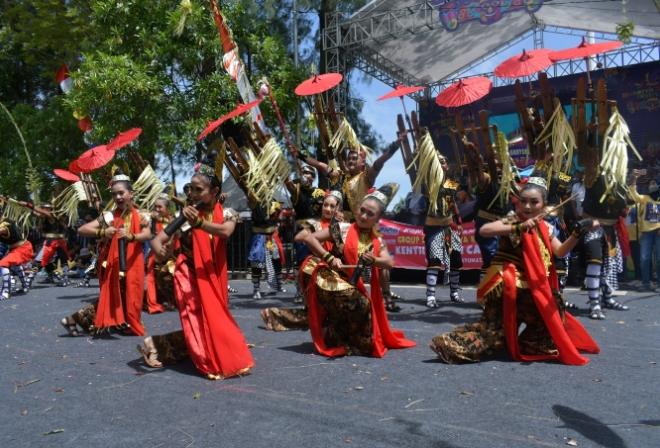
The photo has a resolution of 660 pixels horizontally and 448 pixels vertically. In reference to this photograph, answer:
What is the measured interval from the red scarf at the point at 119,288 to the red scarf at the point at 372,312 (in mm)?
2059

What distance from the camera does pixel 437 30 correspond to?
15000 millimetres

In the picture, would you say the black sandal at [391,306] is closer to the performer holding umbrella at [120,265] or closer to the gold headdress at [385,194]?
the gold headdress at [385,194]

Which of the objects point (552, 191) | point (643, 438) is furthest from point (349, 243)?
point (552, 191)

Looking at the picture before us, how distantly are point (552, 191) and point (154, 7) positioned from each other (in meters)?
10.1

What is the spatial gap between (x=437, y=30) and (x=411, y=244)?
662 cm

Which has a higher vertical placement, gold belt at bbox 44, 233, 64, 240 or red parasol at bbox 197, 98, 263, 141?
red parasol at bbox 197, 98, 263, 141

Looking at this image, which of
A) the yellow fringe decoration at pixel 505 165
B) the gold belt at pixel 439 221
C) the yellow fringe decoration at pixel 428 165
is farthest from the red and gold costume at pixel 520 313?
the gold belt at pixel 439 221

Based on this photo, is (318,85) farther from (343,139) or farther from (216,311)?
(216,311)

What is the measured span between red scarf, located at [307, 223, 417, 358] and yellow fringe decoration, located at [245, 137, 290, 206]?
2.01 m

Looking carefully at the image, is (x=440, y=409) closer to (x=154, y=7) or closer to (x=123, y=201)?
(x=123, y=201)

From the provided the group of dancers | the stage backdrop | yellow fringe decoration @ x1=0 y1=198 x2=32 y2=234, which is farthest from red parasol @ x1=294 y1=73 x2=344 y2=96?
the stage backdrop

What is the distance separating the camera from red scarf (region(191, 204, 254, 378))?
162 inches

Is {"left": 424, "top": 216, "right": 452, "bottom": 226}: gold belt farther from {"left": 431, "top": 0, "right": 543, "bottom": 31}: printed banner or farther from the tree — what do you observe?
{"left": 431, "top": 0, "right": 543, "bottom": 31}: printed banner

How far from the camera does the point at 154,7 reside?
43.0 feet
